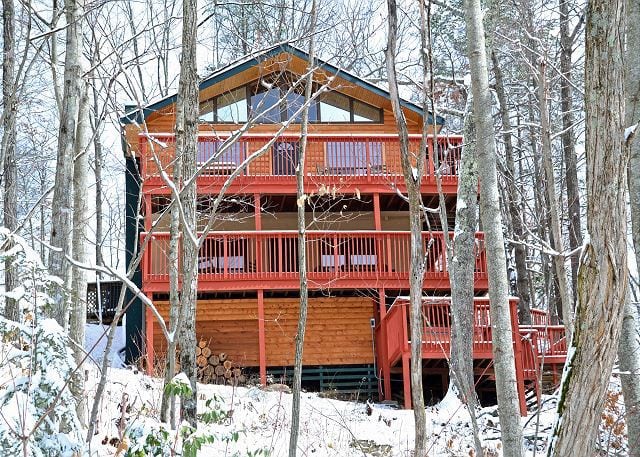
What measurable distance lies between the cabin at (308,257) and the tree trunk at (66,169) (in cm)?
778

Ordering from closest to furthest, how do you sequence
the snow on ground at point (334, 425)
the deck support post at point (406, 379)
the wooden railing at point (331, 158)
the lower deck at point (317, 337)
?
1. the snow on ground at point (334, 425)
2. the deck support post at point (406, 379)
3. the lower deck at point (317, 337)
4. the wooden railing at point (331, 158)

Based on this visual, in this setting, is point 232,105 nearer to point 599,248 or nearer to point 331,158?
point 331,158

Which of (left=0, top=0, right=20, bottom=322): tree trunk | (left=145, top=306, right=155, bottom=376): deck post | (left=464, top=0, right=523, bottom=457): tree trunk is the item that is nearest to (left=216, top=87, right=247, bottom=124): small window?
(left=0, top=0, right=20, bottom=322): tree trunk

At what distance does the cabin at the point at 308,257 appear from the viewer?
48.9ft

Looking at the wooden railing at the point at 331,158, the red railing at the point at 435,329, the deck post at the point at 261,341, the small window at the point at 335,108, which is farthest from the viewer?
the small window at the point at 335,108

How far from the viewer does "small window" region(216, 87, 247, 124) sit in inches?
712

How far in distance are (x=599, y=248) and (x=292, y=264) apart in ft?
38.9

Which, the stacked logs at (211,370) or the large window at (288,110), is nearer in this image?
the stacked logs at (211,370)

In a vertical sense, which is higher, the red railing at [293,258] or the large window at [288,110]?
the large window at [288,110]

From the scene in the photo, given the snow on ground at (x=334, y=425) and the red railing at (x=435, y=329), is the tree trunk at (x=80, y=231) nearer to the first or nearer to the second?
the snow on ground at (x=334, y=425)

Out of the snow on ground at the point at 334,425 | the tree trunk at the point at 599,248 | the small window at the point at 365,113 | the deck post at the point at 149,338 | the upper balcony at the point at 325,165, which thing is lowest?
the snow on ground at the point at 334,425

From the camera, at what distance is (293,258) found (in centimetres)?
1563

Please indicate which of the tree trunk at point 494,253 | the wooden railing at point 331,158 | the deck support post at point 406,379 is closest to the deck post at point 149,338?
the wooden railing at point 331,158

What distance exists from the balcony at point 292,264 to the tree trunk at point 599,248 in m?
10.5
